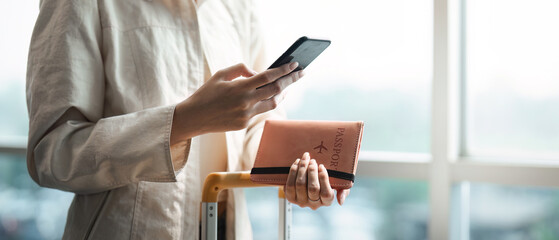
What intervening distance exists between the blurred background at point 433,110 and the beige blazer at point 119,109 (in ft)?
2.61

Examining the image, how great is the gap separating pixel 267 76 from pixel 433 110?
0.96 meters

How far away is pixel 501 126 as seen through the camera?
66.8 inches

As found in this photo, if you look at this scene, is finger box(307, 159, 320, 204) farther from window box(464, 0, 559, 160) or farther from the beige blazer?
window box(464, 0, 559, 160)

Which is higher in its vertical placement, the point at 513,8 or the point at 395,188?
the point at 513,8

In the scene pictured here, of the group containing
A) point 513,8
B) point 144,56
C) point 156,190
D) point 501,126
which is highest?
point 513,8

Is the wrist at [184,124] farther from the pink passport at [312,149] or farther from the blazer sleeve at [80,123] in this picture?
the pink passport at [312,149]

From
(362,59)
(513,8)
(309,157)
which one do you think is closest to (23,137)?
(362,59)

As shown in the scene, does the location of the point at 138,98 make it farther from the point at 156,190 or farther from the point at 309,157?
Answer: the point at 309,157

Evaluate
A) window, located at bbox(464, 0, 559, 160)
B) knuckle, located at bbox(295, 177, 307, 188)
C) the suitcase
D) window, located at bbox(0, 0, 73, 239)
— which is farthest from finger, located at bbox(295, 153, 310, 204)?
window, located at bbox(0, 0, 73, 239)

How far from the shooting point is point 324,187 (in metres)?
0.89

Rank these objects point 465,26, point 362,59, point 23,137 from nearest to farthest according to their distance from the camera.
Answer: point 465,26
point 362,59
point 23,137

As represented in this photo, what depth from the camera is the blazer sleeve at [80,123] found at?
0.93 metres

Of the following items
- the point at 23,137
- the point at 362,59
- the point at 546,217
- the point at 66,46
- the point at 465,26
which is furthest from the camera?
the point at 23,137

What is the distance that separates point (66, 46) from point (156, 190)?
34 cm
